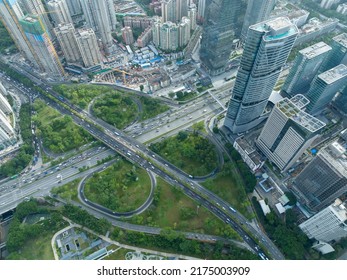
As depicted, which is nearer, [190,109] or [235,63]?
[190,109]

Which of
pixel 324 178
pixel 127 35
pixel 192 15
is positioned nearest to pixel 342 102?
pixel 324 178

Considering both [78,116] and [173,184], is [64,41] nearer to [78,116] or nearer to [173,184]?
[78,116]

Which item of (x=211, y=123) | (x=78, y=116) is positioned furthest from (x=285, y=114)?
(x=78, y=116)

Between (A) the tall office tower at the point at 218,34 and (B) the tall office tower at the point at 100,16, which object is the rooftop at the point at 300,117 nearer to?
(A) the tall office tower at the point at 218,34

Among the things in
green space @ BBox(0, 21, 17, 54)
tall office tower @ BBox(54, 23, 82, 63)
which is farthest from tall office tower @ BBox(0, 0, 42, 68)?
green space @ BBox(0, 21, 17, 54)

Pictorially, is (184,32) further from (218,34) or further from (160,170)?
(160,170)

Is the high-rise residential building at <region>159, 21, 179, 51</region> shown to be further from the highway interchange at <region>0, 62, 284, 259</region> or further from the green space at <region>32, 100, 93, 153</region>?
the green space at <region>32, 100, 93, 153</region>
